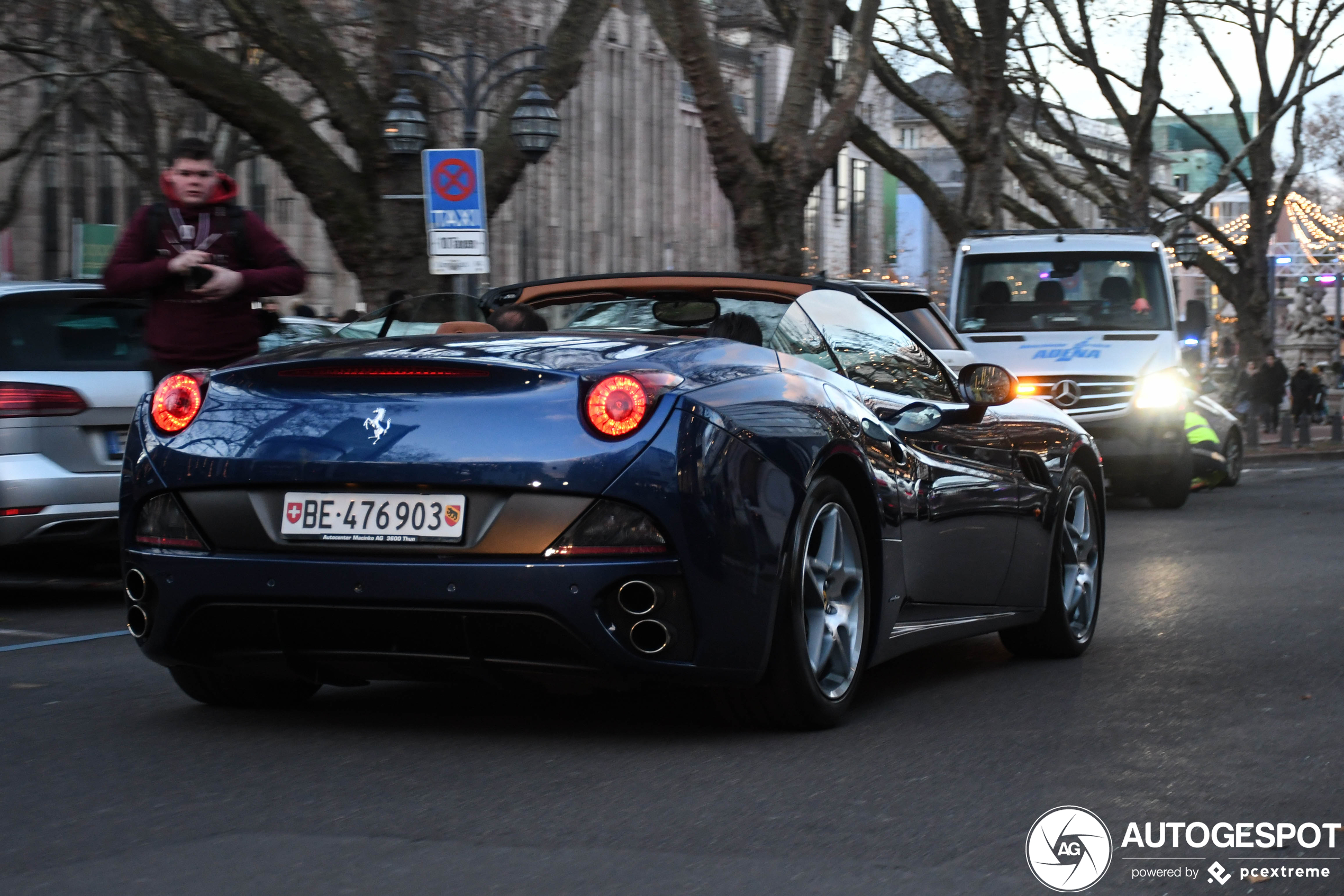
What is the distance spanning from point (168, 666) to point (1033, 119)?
3167cm

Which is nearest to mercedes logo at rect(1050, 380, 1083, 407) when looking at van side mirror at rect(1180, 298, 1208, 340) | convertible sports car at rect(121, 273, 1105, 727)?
van side mirror at rect(1180, 298, 1208, 340)

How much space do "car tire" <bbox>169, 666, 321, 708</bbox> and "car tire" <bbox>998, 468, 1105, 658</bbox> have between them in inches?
101

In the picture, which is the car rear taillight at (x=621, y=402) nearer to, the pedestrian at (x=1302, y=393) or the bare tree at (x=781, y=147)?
the bare tree at (x=781, y=147)

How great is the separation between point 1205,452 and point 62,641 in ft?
47.4

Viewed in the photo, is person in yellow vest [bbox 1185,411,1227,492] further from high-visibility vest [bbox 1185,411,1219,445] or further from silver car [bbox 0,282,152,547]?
silver car [bbox 0,282,152,547]

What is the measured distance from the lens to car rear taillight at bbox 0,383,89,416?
8648 millimetres

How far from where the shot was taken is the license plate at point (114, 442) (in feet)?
29.3

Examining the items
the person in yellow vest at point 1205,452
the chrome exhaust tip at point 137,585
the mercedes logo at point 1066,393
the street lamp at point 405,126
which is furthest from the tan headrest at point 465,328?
the person in yellow vest at point 1205,452

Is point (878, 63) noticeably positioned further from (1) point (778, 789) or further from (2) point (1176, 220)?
(1) point (778, 789)

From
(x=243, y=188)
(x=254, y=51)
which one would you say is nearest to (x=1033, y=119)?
(x=254, y=51)

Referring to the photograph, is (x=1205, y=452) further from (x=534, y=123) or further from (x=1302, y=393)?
(x=1302, y=393)

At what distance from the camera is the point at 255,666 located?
16.6 ft

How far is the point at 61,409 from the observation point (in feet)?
28.8

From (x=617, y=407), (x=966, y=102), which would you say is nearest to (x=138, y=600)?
(x=617, y=407)
